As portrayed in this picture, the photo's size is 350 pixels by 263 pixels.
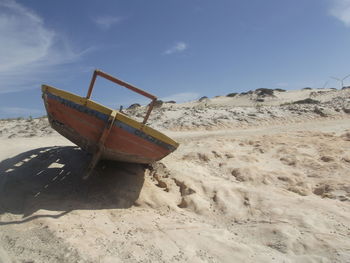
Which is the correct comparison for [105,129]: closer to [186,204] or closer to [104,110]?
[104,110]

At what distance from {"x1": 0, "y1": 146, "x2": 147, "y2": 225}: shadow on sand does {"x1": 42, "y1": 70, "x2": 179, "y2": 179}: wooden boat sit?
46 centimetres

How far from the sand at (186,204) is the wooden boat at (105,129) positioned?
26.3 inches

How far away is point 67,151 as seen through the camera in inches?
323

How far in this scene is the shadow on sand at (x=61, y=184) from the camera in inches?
214

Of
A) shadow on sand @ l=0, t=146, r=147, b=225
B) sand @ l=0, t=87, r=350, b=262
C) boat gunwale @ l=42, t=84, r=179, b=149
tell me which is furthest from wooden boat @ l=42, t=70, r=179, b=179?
sand @ l=0, t=87, r=350, b=262

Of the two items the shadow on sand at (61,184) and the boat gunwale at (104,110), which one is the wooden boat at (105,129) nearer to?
the boat gunwale at (104,110)

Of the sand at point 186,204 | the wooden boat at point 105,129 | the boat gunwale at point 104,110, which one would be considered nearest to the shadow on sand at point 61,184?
the sand at point 186,204

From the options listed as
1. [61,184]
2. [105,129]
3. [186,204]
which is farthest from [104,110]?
[186,204]

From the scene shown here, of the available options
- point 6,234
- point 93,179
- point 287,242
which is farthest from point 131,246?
point 93,179

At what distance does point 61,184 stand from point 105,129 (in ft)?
5.03

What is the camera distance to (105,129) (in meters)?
5.65

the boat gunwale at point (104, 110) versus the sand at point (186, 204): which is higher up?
the boat gunwale at point (104, 110)

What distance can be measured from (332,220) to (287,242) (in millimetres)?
1042

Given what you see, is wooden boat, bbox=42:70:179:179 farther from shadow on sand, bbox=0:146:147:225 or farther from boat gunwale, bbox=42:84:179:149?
shadow on sand, bbox=0:146:147:225
